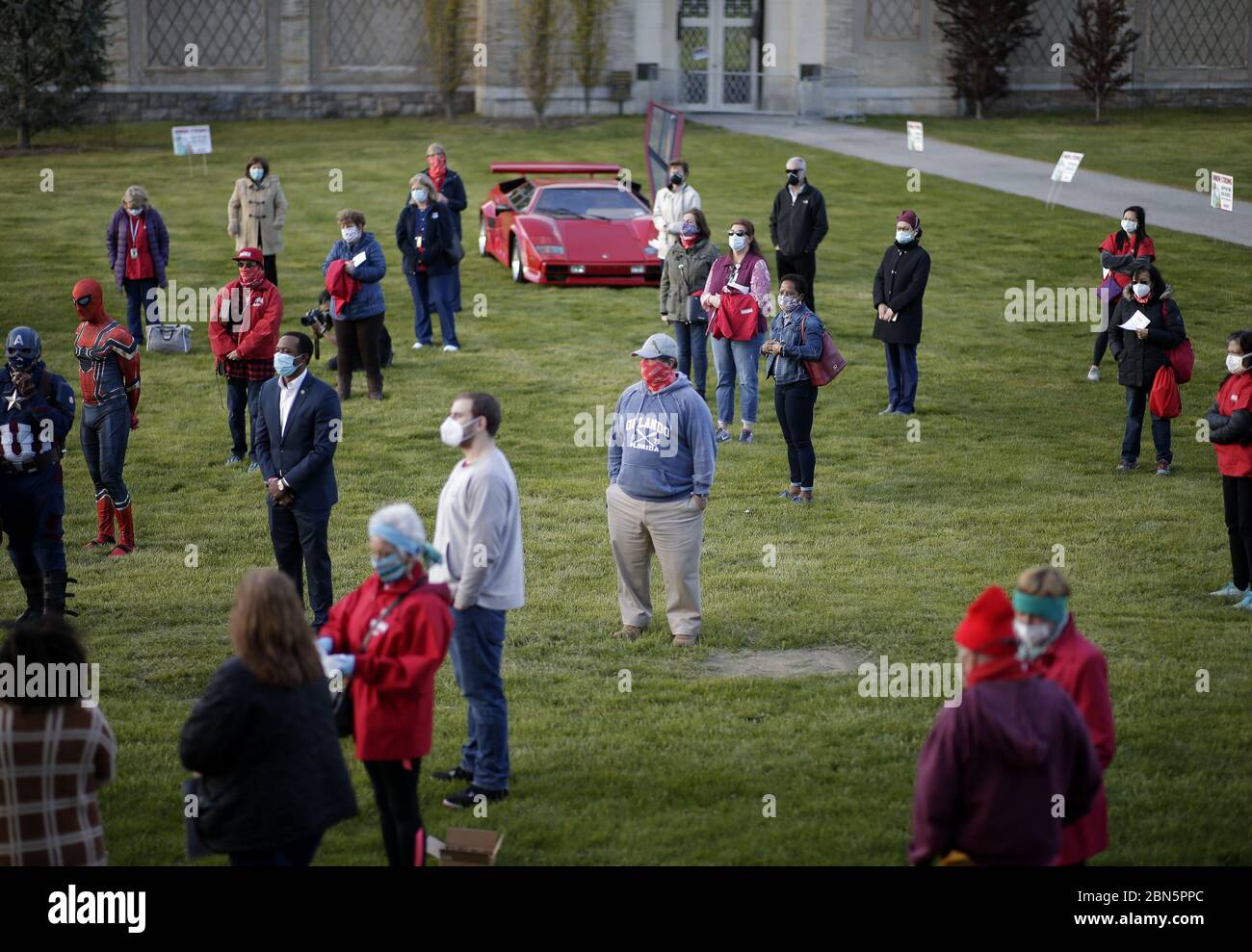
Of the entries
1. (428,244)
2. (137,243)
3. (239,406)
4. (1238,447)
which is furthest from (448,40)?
(1238,447)

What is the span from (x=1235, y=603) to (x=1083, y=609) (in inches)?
47.3

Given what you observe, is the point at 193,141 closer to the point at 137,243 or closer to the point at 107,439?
the point at 137,243

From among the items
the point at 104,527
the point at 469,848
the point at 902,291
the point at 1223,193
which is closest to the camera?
the point at 469,848

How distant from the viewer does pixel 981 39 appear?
38219mm

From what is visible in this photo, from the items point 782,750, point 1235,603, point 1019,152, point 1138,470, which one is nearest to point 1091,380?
point 1138,470

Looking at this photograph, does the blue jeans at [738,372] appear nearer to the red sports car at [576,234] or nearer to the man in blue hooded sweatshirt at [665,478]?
the man in blue hooded sweatshirt at [665,478]

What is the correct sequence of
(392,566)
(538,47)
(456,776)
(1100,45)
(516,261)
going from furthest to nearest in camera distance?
(1100,45) < (538,47) < (516,261) < (456,776) < (392,566)

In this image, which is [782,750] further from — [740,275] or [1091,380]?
[1091,380]

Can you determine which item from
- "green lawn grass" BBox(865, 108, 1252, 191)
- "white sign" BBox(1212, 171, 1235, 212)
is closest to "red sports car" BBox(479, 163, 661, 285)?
"white sign" BBox(1212, 171, 1235, 212)

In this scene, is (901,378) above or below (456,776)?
above

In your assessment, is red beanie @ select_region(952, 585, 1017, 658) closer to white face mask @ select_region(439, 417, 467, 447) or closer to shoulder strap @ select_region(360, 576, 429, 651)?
shoulder strap @ select_region(360, 576, 429, 651)

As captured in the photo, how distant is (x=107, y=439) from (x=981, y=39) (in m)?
30.6

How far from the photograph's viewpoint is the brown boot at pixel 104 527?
1324 centimetres

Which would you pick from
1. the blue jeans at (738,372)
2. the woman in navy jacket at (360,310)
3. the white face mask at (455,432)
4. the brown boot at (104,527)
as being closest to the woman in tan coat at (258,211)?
the woman in navy jacket at (360,310)
